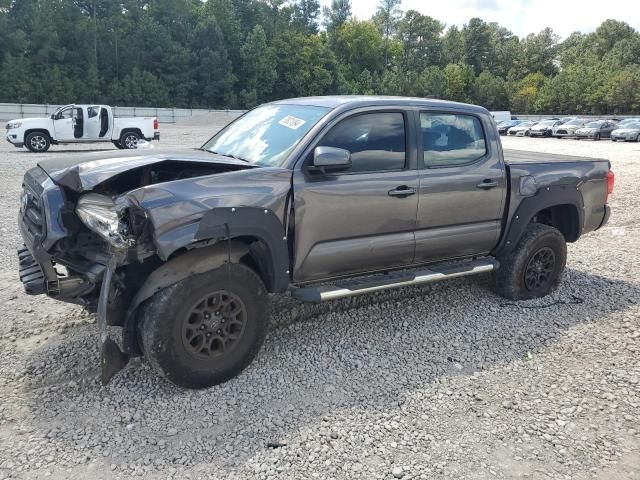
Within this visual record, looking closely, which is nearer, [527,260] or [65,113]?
[527,260]

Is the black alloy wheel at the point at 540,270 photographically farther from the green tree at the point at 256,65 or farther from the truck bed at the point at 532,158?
the green tree at the point at 256,65

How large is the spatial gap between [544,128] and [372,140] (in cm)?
4053

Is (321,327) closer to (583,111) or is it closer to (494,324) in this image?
(494,324)

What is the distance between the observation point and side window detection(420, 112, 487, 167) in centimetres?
466

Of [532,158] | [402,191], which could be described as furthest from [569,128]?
[402,191]

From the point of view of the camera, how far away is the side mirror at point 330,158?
3812mm

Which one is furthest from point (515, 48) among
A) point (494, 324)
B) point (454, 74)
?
point (494, 324)

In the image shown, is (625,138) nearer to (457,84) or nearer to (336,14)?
(457,84)

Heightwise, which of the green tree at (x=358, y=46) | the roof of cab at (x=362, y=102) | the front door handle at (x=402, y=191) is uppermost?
the green tree at (x=358, y=46)

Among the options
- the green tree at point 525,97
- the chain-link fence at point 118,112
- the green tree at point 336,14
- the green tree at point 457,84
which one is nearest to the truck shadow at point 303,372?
the chain-link fence at point 118,112

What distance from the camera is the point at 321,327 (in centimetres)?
466

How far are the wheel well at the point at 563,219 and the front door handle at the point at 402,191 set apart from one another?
1944 mm

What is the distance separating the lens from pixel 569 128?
1537 inches

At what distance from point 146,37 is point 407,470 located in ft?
232
